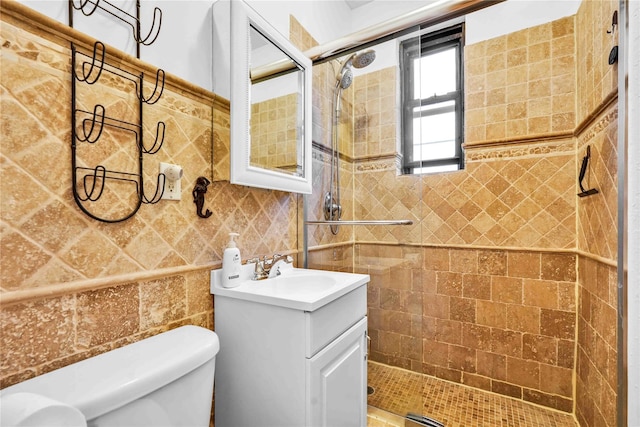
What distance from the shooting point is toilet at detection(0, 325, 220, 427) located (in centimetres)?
49

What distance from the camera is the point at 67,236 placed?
0.76 meters

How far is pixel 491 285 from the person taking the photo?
1927mm

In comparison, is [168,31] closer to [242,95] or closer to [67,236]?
[242,95]

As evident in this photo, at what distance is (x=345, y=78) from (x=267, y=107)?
67 cm

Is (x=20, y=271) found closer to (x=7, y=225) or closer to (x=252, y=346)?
(x=7, y=225)

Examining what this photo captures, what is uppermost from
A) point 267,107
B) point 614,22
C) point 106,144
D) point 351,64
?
point 351,64

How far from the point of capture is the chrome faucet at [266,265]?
1.32m

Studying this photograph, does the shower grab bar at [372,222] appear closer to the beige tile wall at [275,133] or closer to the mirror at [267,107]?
the mirror at [267,107]

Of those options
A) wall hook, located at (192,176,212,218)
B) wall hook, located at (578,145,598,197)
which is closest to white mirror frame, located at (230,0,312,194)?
wall hook, located at (192,176,212,218)

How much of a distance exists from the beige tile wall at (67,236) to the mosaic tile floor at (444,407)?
1.15 meters

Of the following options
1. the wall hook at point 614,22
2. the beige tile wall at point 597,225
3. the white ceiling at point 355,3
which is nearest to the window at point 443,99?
the white ceiling at point 355,3

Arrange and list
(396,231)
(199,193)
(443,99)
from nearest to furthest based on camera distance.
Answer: (199,193), (396,231), (443,99)

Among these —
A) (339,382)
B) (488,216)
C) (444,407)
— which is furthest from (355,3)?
(444,407)

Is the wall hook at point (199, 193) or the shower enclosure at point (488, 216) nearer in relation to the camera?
the wall hook at point (199, 193)
